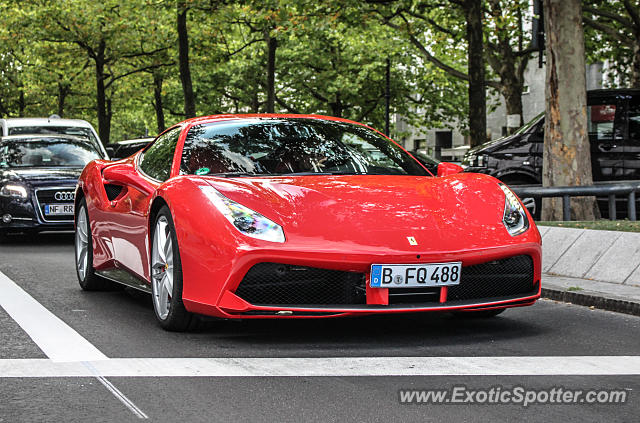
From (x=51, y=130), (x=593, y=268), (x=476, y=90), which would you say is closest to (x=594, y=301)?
(x=593, y=268)

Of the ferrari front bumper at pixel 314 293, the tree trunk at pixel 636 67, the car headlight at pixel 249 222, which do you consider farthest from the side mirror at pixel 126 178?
the tree trunk at pixel 636 67

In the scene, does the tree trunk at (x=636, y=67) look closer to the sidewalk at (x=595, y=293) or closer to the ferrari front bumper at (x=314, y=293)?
the sidewalk at (x=595, y=293)

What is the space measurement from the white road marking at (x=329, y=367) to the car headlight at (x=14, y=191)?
8531 mm

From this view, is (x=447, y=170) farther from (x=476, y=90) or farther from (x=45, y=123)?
(x=476, y=90)

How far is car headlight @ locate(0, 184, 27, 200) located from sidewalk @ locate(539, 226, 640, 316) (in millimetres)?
6965

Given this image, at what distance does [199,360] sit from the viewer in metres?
5.32

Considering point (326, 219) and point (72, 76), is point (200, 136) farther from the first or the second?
point (72, 76)

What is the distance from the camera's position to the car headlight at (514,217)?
613cm

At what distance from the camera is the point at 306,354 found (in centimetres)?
547

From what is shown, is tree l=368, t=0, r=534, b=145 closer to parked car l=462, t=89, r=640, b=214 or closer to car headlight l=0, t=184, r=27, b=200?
parked car l=462, t=89, r=640, b=214

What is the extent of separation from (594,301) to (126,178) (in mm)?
3396

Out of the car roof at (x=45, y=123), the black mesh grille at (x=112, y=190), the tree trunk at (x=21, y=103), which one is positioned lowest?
the black mesh grille at (x=112, y=190)

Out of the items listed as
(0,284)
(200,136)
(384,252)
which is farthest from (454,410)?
(0,284)

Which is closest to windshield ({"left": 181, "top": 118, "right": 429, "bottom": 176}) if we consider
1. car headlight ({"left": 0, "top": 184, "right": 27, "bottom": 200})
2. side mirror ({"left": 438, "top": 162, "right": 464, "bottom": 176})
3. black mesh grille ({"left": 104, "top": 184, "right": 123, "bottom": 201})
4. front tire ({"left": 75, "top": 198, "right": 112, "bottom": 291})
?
side mirror ({"left": 438, "top": 162, "right": 464, "bottom": 176})
